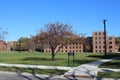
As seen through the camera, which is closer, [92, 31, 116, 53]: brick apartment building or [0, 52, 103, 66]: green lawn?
[0, 52, 103, 66]: green lawn

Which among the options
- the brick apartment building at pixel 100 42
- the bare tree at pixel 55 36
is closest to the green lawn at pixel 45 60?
the bare tree at pixel 55 36

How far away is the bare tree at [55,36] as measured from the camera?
1538 inches

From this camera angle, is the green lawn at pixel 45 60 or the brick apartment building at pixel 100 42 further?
the brick apartment building at pixel 100 42

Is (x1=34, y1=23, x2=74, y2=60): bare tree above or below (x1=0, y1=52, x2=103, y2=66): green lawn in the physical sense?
above

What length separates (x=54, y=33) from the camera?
129 ft

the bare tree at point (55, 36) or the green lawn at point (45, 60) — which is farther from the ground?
the bare tree at point (55, 36)

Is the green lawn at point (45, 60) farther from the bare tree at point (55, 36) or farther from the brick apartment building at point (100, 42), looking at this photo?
the brick apartment building at point (100, 42)

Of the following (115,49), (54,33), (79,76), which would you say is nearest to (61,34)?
(54,33)

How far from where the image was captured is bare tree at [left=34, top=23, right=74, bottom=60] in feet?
128

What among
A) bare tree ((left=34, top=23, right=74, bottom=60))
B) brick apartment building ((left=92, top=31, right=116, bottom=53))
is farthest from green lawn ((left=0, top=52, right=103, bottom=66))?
brick apartment building ((left=92, top=31, right=116, bottom=53))

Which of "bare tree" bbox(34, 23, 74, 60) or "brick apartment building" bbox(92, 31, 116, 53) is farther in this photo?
"brick apartment building" bbox(92, 31, 116, 53)

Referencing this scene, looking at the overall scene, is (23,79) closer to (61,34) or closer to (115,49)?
(61,34)

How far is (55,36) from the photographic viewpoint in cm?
3878

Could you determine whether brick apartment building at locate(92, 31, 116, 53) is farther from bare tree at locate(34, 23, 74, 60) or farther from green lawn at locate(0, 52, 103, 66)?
bare tree at locate(34, 23, 74, 60)
